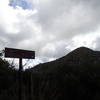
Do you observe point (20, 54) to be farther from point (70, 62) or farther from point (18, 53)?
point (70, 62)

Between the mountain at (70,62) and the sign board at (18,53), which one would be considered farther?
the mountain at (70,62)

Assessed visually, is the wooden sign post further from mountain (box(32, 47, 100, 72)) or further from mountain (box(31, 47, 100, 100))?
mountain (box(32, 47, 100, 72))

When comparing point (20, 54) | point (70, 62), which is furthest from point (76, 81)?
point (20, 54)

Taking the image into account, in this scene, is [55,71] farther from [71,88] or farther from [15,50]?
[15,50]

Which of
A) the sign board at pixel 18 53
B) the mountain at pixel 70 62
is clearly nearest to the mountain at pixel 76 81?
the mountain at pixel 70 62

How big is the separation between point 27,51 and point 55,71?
20.2ft

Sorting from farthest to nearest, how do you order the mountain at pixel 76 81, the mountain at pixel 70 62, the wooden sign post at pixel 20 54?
the mountain at pixel 70 62 < the mountain at pixel 76 81 < the wooden sign post at pixel 20 54

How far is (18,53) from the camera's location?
10148 mm

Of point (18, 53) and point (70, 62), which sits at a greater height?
point (70, 62)

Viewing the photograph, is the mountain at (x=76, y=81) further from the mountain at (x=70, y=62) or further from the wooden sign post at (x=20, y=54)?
the wooden sign post at (x=20, y=54)

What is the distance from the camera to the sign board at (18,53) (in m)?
9.92

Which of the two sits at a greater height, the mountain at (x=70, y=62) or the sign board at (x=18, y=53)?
the mountain at (x=70, y=62)

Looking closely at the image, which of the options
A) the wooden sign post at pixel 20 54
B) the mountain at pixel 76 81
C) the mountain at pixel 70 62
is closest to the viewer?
the wooden sign post at pixel 20 54

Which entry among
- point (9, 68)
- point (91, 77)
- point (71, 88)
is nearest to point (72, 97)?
point (71, 88)
